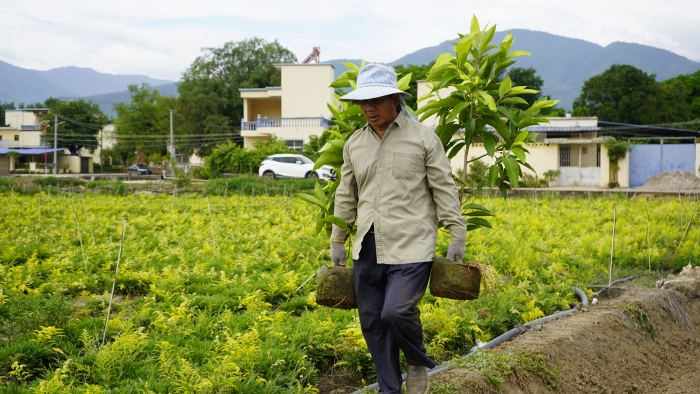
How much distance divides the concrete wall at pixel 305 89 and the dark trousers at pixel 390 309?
109 feet

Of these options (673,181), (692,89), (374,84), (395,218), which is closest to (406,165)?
(395,218)

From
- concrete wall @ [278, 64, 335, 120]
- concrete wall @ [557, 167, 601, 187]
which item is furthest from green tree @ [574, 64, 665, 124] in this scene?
concrete wall @ [278, 64, 335, 120]

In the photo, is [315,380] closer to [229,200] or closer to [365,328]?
[365,328]

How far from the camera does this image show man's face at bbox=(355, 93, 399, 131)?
366cm

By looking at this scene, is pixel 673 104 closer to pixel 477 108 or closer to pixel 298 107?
pixel 298 107

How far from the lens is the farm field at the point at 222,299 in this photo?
4.37 meters

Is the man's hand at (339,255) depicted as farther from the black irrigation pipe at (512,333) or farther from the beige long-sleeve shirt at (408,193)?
the black irrigation pipe at (512,333)

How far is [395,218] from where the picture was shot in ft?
12.1

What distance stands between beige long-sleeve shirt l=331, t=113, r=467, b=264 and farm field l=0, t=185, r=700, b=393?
49.1 inches

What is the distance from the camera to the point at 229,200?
17.6 metres

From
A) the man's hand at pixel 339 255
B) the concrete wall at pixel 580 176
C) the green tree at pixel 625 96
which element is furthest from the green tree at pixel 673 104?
the man's hand at pixel 339 255

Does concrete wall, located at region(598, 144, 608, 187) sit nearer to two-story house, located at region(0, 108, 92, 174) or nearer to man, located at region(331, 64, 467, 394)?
man, located at region(331, 64, 467, 394)

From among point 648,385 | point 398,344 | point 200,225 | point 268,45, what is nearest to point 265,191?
point 200,225

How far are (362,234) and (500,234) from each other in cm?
746
